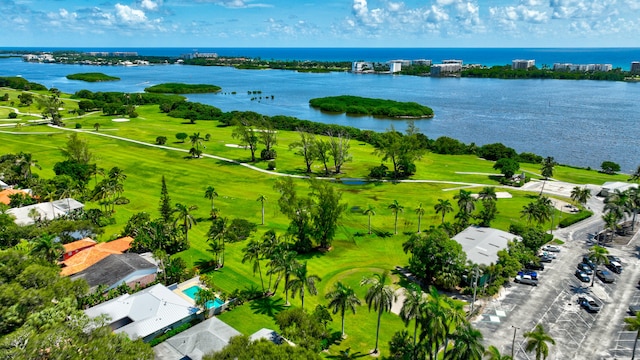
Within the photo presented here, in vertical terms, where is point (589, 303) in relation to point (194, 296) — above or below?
above

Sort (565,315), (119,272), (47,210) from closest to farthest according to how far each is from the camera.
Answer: (565,315) → (119,272) → (47,210)

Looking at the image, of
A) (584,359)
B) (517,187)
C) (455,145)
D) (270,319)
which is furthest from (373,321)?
(455,145)

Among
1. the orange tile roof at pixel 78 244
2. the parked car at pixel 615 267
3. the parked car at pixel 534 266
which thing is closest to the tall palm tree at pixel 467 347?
the parked car at pixel 534 266

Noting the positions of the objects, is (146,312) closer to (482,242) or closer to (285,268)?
(285,268)

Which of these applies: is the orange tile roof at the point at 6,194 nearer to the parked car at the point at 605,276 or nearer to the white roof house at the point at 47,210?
the white roof house at the point at 47,210

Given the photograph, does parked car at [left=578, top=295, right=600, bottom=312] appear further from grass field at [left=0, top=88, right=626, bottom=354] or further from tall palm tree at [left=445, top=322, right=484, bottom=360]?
tall palm tree at [left=445, top=322, right=484, bottom=360]

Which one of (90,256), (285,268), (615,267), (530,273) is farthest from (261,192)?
(615,267)
